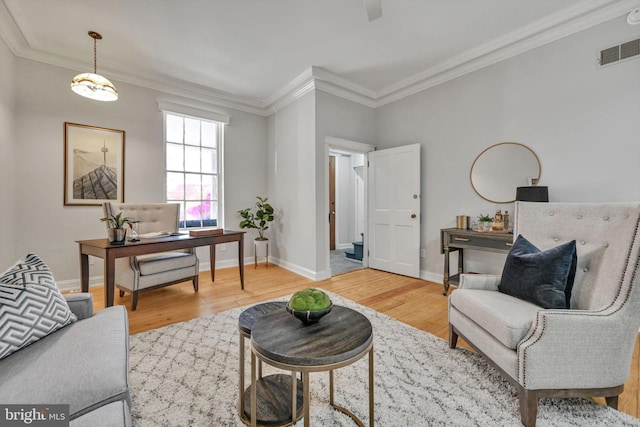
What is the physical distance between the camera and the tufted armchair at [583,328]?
1.30 meters

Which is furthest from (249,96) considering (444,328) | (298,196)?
(444,328)

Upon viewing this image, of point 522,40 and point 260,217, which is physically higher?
point 522,40

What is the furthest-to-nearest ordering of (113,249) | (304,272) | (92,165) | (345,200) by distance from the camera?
1. (345,200)
2. (304,272)
3. (92,165)
4. (113,249)

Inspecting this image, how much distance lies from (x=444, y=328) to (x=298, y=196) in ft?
8.80

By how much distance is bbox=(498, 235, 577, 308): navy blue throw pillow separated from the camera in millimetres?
1559

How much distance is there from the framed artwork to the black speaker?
4.86 metres

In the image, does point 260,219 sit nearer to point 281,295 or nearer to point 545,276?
point 281,295

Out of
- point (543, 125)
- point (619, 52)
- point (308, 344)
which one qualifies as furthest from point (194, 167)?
point (619, 52)

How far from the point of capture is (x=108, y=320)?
141cm

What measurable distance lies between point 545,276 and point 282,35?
3210 millimetres

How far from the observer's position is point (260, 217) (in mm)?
4625

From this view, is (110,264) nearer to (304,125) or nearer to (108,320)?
(108,320)

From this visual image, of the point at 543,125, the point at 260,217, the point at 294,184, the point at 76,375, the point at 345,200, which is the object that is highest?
the point at 543,125

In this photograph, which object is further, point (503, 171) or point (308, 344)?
point (503, 171)
